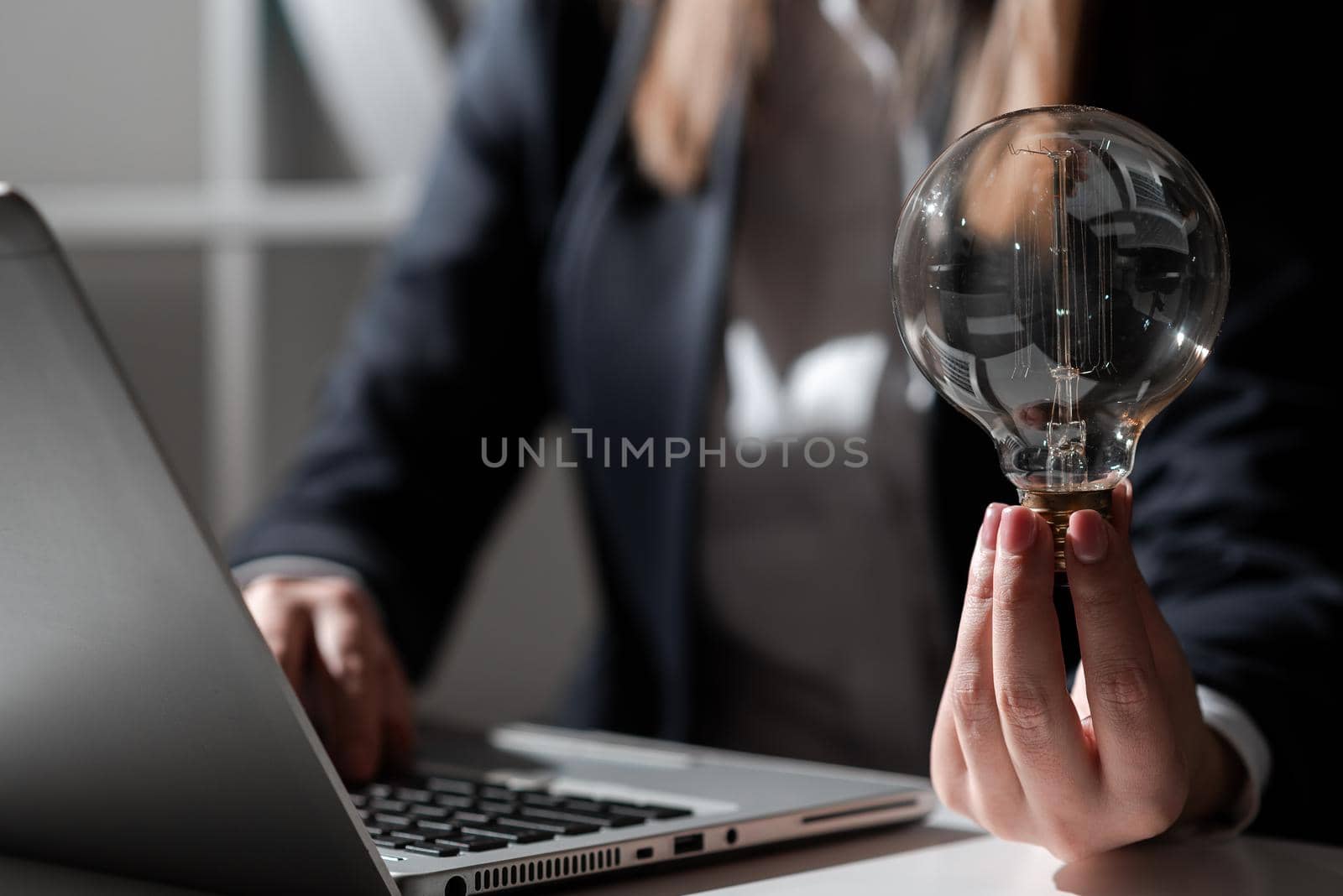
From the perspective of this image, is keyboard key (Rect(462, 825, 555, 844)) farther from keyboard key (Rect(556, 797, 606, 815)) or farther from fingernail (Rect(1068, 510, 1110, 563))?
fingernail (Rect(1068, 510, 1110, 563))

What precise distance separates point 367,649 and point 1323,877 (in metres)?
0.35

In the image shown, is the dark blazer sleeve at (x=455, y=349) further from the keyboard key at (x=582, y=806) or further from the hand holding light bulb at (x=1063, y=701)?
the hand holding light bulb at (x=1063, y=701)

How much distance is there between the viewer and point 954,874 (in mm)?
413

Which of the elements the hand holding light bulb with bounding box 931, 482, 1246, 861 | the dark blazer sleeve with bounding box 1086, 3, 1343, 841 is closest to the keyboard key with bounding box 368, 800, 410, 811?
the hand holding light bulb with bounding box 931, 482, 1246, 861

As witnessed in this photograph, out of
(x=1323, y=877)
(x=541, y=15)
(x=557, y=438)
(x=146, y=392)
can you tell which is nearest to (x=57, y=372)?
(x=1323, y=877)

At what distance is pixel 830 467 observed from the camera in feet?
2.72

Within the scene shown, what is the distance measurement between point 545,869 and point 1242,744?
0.25 metres

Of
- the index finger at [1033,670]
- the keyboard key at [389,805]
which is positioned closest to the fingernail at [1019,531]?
the index finger at [1033,670]

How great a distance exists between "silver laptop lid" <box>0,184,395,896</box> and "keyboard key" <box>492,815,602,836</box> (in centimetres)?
7

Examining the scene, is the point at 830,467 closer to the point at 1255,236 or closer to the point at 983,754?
the point at 1255,236

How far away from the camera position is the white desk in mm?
391

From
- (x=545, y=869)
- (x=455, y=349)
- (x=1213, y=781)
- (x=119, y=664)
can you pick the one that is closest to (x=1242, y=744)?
(x=1213, y=781)

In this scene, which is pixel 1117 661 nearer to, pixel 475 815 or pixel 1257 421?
pixel 475 815

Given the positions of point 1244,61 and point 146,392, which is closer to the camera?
point 1244,61
